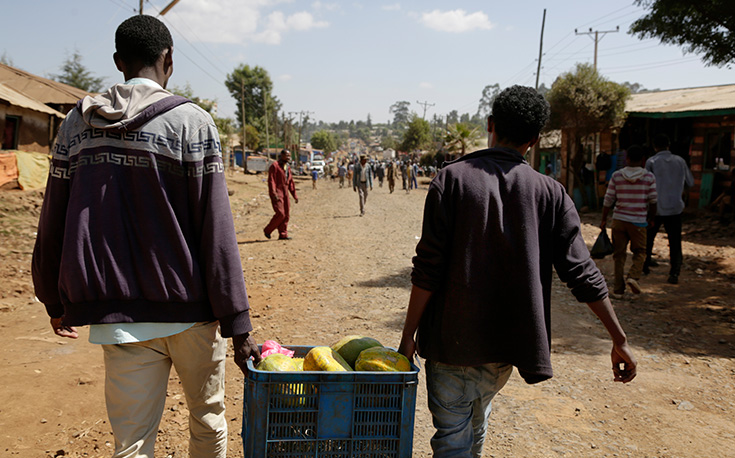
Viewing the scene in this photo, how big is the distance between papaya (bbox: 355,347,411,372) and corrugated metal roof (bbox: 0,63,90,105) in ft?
70.3

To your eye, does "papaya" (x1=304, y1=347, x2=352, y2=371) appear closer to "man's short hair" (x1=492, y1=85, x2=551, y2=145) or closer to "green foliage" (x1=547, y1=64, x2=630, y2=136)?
"man's short hair" (x1=492, y1=85, x2=551, y2=145)

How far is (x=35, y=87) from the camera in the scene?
20.7 m

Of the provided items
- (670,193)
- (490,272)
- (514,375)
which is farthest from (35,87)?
(490,272)

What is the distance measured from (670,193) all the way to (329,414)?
298 inches

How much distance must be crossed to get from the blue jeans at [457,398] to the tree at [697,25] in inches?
344

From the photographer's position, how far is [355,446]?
2.19 meters

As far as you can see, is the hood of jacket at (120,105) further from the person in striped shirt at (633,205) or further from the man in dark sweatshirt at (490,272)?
the person in striped shirt at (633,205)

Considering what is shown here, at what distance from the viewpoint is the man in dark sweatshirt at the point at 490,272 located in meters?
2.22

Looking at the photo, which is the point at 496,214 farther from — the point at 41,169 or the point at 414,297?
the point at 41,169

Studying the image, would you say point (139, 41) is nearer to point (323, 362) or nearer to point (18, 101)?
point (323, 362)

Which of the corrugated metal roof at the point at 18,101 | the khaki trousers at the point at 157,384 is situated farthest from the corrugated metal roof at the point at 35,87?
the khaki trousers at the point at 157,384

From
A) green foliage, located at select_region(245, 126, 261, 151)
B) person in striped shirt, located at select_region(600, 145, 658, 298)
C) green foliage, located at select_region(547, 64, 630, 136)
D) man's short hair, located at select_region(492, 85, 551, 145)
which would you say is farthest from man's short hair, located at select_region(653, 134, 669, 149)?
green foliage, located at select_region(245, 126, 261, 151)

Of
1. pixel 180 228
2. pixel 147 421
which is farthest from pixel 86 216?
pixel 147 421

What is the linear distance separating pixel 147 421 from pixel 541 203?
1783 mm
